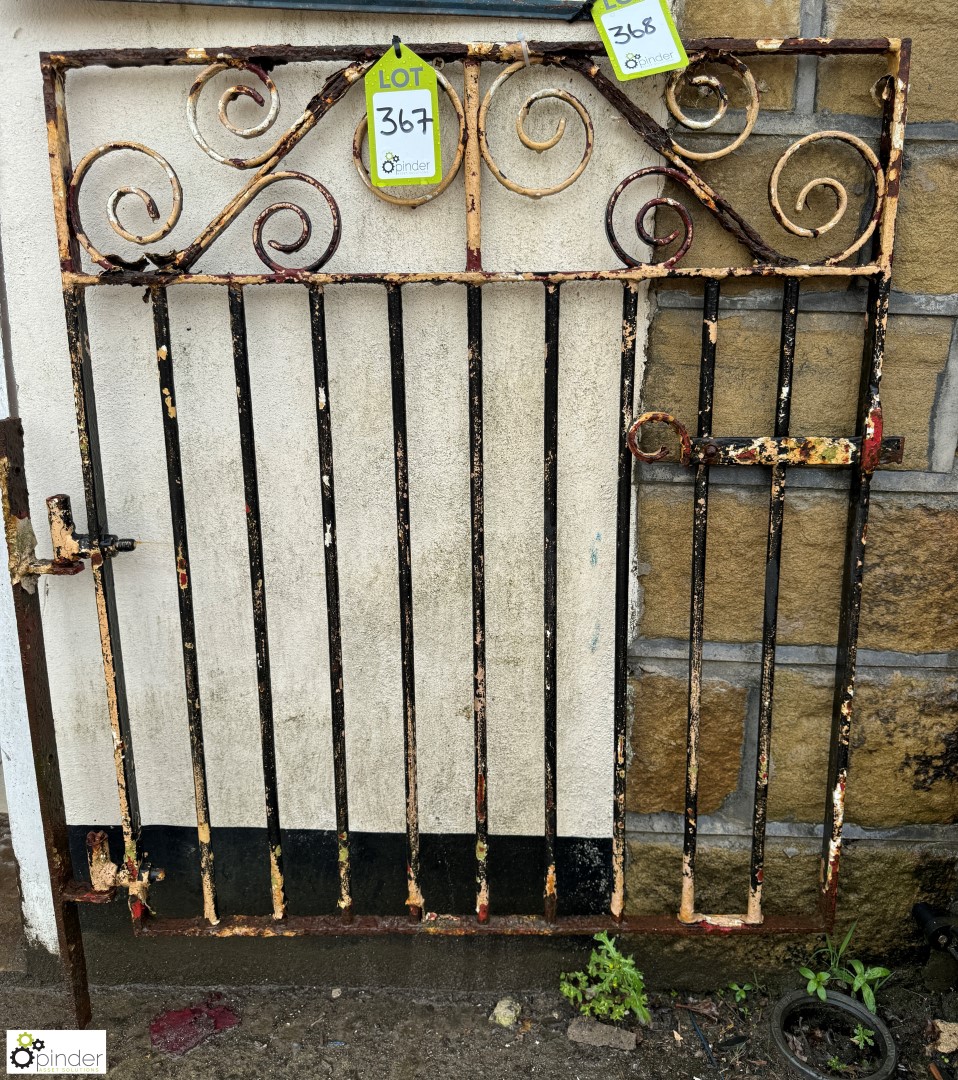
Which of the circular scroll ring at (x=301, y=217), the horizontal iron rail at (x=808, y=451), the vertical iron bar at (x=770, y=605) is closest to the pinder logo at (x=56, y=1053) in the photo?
the vertical iron bar at (x=770, y=605)

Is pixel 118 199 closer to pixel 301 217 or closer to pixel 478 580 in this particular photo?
pixel 301 217

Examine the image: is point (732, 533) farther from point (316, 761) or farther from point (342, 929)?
point (342, 929)

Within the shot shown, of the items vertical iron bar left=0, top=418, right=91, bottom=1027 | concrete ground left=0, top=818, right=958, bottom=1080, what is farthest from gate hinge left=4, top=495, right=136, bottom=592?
concrete ground left=0, top=818, right=958, bottom=1080

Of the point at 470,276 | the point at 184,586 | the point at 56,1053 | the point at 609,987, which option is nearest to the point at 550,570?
the point at 470,276

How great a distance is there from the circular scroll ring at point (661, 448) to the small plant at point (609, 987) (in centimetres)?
95

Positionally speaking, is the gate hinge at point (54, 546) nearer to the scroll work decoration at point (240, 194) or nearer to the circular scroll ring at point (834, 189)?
the scroll work decoration at point (240, 194)

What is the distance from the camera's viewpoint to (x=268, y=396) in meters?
1.62

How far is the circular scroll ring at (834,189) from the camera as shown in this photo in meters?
1.34

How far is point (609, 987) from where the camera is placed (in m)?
1.74

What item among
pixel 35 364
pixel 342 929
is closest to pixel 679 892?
pixel 342 929

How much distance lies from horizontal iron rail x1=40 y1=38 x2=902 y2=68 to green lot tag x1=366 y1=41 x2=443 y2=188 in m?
0.04

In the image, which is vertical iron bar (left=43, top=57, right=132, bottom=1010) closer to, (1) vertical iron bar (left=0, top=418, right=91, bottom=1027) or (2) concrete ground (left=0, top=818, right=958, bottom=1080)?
(1) vertical iron bar (left=0, top=418, right=91, bottom=1027)

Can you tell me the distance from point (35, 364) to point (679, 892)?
161cm

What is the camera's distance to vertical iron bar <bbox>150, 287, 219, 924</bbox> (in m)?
1.48
